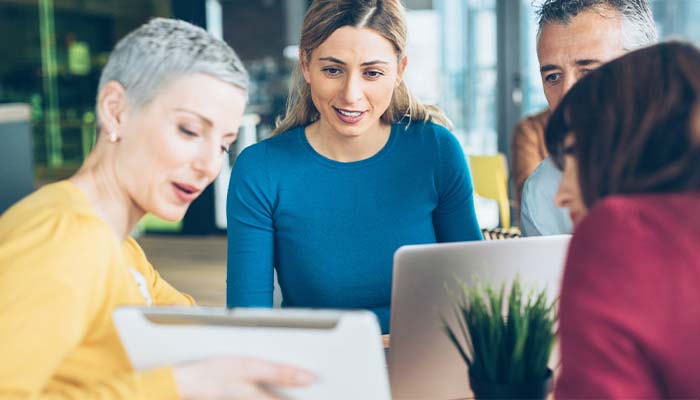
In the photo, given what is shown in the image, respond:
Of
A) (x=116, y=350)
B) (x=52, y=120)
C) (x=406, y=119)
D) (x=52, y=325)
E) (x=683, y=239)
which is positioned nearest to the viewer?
(x=683, y=239)

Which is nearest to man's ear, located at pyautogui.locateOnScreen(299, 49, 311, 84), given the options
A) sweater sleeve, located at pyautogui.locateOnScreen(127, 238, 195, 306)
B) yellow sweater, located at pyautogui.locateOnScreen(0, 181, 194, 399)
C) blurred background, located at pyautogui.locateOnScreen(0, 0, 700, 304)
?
sweater sleeve, located at pyautogui.locateOnScreen(127, 238, 195, 306)

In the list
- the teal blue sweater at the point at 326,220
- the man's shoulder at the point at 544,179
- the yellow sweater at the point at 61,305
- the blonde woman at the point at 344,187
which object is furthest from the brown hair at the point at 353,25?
the yellow sweater at the point at 61,305

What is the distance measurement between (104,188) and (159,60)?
221mm

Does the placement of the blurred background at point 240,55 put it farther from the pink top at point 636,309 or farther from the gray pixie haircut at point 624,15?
the pink top at point 636,309

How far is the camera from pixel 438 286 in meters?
1.29

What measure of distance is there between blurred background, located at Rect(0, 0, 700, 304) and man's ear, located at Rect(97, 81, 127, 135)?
12.3 ft

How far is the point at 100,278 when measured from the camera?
3.52 ft

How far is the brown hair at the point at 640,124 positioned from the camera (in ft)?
3.09

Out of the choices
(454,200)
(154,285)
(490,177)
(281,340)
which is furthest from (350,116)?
(490,177)

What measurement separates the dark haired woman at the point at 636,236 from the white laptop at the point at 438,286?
1.01 feet

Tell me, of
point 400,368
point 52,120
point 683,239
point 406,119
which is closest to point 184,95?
point 400,368

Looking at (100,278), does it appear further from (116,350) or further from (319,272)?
(319,272)

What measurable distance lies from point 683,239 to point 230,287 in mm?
1245

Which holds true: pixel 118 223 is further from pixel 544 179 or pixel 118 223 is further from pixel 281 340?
pixel 544 179
